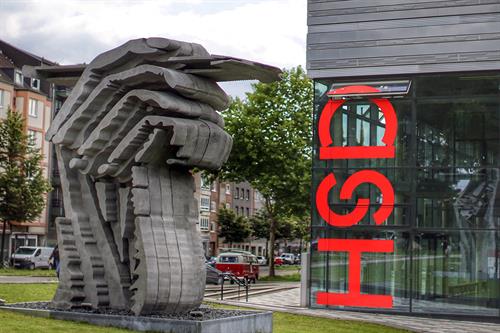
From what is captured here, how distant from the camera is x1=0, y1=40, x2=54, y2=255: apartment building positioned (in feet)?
226

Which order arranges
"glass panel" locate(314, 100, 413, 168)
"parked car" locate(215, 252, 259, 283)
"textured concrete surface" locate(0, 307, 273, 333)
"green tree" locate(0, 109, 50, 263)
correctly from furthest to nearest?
"green tree" locate(0, 109, 50, 263)
"parked car" locate(215, 252, 259, 283)
"glass panel" locate(314, 100, 413, 168)
"textured concrete surface" locate(0, 307, 273, 333)

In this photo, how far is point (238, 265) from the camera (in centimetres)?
4919

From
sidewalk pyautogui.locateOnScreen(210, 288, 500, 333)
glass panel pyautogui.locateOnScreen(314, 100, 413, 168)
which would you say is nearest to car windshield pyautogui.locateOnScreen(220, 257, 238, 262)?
sidewalk pyautogui.locateOnScreen(210, 288, 500, 333)

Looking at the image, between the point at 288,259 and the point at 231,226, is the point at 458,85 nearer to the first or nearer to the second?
the point at 231,226

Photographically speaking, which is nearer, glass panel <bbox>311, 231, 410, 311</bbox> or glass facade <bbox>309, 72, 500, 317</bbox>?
glass facade <bbox>309, 72, 500, 317</bbox>

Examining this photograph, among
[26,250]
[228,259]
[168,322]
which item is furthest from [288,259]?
[168,322]

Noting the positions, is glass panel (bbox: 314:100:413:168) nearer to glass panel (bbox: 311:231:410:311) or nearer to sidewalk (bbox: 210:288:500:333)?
glass panel (bbox: 311:231:410:311)

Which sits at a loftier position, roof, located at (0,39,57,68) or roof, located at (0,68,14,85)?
roof, located at (0,39,57,68)

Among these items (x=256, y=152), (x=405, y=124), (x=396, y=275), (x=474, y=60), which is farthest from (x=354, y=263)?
(x=256, y=152)

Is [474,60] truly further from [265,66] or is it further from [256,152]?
[256,152]

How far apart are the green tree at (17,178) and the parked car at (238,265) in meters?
11.3

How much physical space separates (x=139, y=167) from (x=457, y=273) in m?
14.8

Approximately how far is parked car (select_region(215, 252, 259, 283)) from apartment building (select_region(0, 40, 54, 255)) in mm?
22719

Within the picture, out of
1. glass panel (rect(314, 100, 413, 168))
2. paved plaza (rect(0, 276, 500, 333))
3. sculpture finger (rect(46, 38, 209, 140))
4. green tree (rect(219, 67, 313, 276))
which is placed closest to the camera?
sculpture finger (rect(46, 38, 209, 140))
